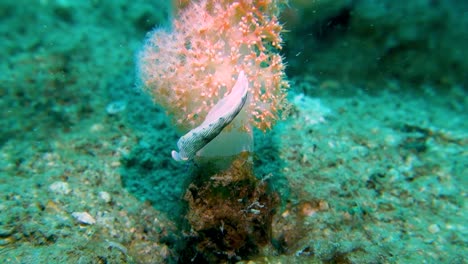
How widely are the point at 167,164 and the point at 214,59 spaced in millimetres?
1721

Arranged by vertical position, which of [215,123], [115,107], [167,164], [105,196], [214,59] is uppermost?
[115,107]

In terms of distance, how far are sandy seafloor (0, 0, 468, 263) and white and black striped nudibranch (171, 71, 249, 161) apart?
26.1 inches

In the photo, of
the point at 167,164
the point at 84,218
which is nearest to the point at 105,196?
the point at 84,218

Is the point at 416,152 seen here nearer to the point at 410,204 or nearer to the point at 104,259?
the point at 410,204

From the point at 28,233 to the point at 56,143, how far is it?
165 cm

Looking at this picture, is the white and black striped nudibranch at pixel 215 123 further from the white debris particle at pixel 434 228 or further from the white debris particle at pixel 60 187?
the white debris particle at pixel 434 228

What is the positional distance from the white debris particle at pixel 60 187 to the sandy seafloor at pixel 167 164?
16 millimetres

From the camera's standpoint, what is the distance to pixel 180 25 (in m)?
2.28

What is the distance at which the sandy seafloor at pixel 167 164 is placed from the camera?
247cm

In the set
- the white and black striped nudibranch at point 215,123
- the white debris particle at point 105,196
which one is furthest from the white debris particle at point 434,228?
the white debris particle at point 105,196

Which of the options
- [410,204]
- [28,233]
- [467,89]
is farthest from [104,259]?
[467,89]

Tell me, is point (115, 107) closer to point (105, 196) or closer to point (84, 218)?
point (105, 196)

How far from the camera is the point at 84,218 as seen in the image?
2607 mm

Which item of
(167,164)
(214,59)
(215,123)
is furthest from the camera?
(167,164)
